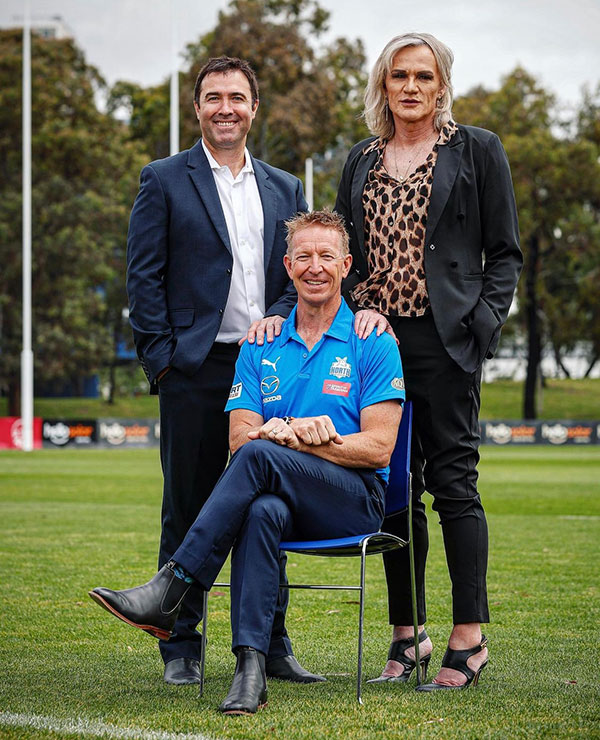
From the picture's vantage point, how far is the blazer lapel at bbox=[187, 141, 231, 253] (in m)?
4.73

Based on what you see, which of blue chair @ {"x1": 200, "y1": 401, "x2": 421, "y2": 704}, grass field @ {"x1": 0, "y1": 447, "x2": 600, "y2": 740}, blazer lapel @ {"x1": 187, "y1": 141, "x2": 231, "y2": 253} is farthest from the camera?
blazer lapel @ {"x1": 187, "y1": 141, "x2": 231, "y2": 253}

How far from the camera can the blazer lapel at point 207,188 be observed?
473 centimetres

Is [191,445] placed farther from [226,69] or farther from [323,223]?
[226,69]

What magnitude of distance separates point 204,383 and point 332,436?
810 millimetres

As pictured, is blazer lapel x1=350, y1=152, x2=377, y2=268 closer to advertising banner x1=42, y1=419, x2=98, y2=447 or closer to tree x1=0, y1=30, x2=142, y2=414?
advertising banner x1=42, y1=419, x2=98, y2=447

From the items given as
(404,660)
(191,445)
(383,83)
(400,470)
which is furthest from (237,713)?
(383,83)

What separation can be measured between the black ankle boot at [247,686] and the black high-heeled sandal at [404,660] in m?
0.84

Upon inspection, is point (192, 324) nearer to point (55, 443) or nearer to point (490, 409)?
point (55, 443)

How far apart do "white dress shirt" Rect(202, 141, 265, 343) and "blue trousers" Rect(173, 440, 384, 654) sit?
88cm

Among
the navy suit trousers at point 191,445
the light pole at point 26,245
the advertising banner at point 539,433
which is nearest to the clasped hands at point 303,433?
the navy suit trousers at point 191,445

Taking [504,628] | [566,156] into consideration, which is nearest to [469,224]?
[504,628]

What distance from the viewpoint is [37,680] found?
4.33 meters

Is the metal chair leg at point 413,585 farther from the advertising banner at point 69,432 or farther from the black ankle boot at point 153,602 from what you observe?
the advertising banner at point 69,432

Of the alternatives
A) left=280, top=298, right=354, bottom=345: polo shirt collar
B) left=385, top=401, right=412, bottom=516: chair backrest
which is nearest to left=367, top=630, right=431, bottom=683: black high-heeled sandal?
left=385, top=401, right=412, bottom=516: chair backrest
